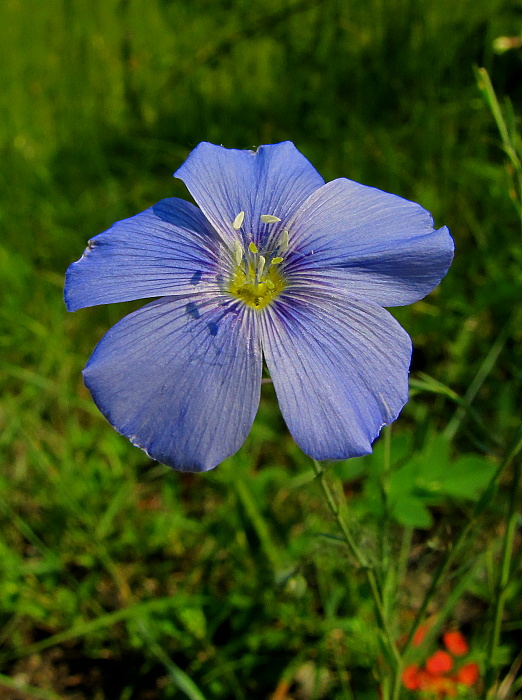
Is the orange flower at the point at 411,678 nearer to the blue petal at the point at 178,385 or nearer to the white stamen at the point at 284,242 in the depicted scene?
the blue petal at the point at 178,385

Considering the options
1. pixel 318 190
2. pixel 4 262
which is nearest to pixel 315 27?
pixel 4 262

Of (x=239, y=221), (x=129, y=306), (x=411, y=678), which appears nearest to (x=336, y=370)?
(x=239, y=221)

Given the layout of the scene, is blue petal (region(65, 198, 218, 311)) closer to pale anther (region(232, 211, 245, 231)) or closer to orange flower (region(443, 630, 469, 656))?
pale anther (region(232, 211, 245, 231))

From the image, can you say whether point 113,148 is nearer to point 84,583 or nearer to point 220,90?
point 220,90

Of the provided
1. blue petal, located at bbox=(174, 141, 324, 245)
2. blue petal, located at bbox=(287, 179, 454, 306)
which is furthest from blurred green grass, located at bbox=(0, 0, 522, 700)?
blue petal, located at bbox=(174, 141, 324, 245)

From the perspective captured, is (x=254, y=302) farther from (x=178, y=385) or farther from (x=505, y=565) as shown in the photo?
(x=505, y=565)

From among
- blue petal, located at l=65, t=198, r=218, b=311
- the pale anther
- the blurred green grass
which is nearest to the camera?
blue petal, located at l=65, t=198, r=218, b=311

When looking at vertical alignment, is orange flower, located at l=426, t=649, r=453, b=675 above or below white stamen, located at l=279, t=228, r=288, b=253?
below
